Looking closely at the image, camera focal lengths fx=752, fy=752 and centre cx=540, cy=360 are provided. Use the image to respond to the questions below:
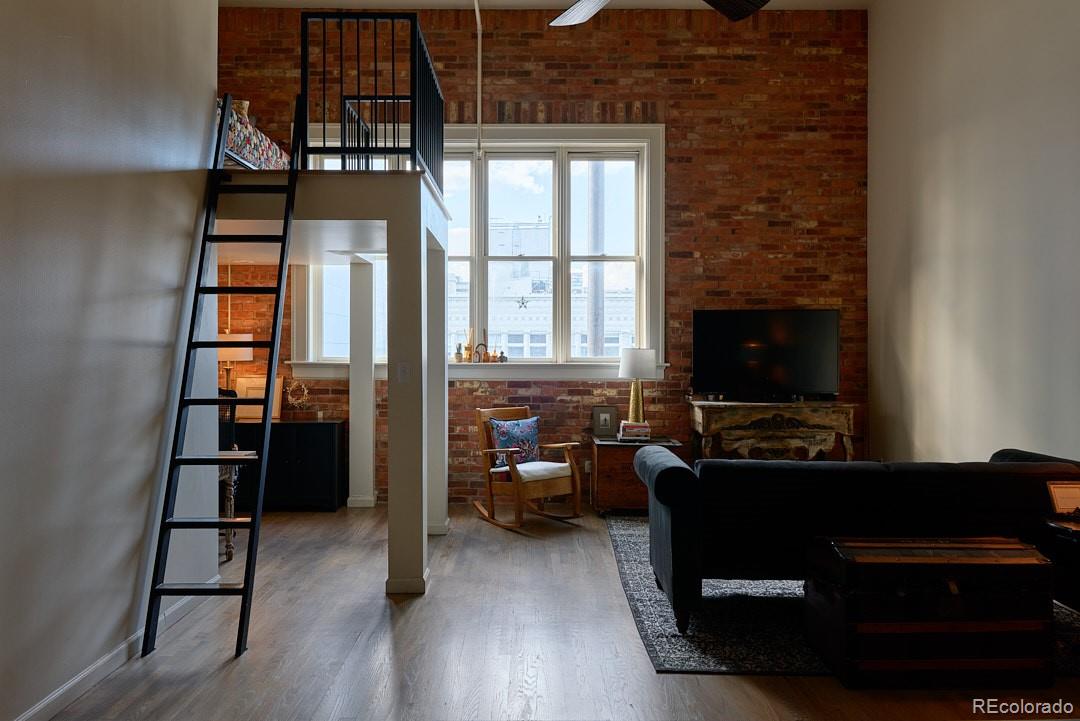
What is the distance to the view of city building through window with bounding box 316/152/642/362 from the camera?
6984mm

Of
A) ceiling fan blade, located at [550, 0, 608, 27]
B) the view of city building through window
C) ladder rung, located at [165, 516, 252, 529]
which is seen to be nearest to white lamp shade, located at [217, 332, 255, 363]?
the view of city building through window

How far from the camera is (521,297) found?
7023 mm

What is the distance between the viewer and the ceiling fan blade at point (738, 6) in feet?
11.4

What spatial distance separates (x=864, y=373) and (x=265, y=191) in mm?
5351

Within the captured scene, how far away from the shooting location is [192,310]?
394 cm

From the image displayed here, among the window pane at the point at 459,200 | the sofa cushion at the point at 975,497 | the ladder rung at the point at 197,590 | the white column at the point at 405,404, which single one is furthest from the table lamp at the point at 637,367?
the ladder rung at the point at 197,590

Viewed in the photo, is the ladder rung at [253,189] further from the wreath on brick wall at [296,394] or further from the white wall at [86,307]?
the wreath on brick wall at [296,394]

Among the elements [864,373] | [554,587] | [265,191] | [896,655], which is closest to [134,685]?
[554,587]

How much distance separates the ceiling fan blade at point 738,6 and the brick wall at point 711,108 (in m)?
3.13

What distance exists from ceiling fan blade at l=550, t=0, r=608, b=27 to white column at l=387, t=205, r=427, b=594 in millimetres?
1334

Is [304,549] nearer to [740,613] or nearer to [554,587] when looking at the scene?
[554,587]

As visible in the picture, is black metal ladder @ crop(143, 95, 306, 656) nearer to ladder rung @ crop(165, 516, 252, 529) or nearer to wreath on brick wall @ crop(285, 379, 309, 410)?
ladder rung @ crop(165, 516, 252, 529)

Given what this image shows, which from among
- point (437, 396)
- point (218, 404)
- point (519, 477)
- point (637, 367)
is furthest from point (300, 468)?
point (637, 367)

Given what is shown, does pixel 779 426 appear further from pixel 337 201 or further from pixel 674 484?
pixel 337 201
